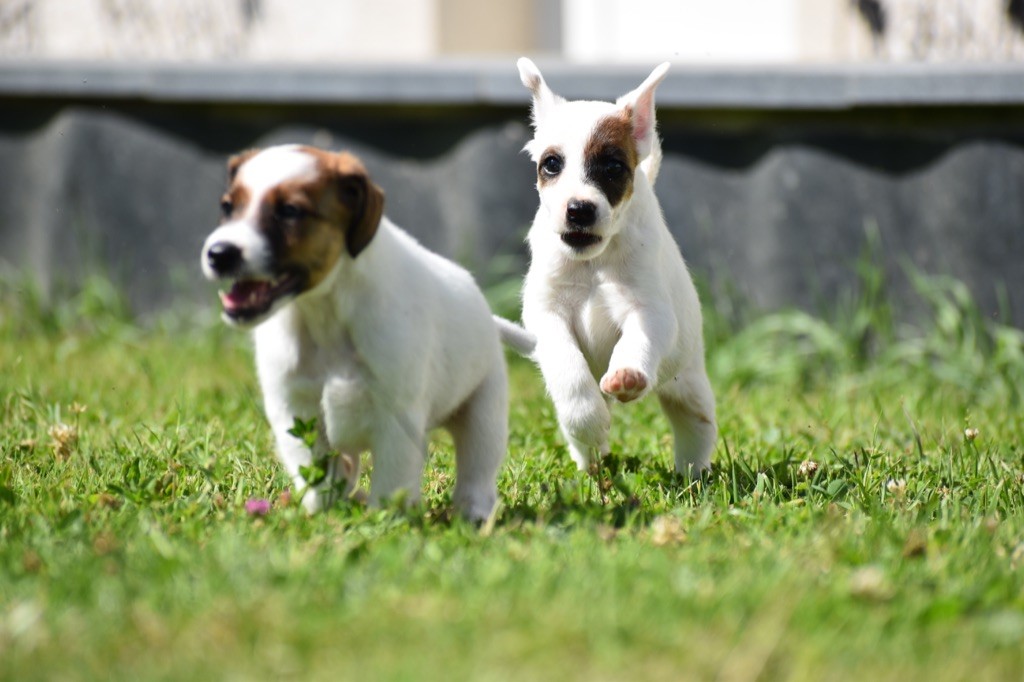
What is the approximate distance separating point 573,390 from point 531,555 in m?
1.19

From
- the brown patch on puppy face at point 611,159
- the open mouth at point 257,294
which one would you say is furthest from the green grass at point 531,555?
the brown patch on puppy face at point 611,159

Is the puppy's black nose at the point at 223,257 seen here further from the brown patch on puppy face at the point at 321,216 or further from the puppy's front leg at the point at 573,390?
the puppy's front leg at the point at 573,390

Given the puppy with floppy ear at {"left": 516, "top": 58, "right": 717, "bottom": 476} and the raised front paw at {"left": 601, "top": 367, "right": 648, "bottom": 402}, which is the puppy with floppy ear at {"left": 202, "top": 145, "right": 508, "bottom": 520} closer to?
the raised front paw at {"left": 601, "top": 367, "right": 648, "bottom": 402}

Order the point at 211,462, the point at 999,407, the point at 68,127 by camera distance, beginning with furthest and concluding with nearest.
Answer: the point at 68,127
the point at 999,407
the point at 211,462

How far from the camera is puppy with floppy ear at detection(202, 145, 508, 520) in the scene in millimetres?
3436

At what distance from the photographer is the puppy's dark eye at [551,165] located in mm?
4438

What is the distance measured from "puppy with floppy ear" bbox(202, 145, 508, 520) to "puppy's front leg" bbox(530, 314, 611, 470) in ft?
1.87

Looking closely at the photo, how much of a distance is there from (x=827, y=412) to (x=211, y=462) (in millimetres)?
2652

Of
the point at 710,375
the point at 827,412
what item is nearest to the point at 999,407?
the point at 827,412

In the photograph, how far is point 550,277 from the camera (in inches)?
182

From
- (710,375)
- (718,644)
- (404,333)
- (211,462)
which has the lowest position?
(710,375)

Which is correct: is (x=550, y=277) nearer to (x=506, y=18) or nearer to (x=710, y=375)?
(x=710, y=375)

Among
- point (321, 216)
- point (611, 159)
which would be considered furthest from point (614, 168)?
point (321, 216)

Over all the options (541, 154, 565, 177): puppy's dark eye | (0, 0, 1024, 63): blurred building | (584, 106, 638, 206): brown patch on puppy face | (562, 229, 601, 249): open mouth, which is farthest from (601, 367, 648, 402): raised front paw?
(0, 0, 1024, 63): blurred building
